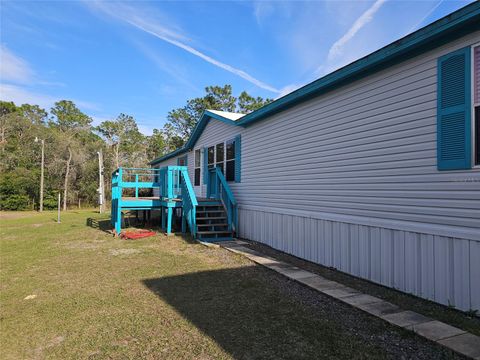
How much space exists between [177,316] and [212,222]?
593 centimetres

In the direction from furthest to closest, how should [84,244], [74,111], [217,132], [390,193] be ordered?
[74,111], [217,132], [84,244], [390,193]

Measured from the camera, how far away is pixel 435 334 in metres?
3.02

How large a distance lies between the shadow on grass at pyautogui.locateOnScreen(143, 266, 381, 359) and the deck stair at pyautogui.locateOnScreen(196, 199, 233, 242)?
Answer: 3556 millimetres

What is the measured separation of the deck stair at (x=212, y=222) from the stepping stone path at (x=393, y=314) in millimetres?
3198

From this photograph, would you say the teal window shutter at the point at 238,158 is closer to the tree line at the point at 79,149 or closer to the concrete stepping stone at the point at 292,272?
the concrete stepping stone at the point at 292,272

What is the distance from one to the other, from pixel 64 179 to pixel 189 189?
2418 cm

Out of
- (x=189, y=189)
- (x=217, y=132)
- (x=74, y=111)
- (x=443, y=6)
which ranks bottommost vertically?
(x=189, y=189)

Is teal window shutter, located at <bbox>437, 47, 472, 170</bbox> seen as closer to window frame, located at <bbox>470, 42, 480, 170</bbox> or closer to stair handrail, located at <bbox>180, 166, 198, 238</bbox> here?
window frame, located at <bbox>470, 42, 480, 170</bbox>

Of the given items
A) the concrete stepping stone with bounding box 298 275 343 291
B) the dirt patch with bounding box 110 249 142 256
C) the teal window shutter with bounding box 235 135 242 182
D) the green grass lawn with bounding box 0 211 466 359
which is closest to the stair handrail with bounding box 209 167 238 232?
the teal window shutter with bounding box 235 135 242 182

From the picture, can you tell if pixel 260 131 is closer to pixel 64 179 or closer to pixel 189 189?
pixel 189 189

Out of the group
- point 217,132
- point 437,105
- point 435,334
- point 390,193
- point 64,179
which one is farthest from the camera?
point 64,179

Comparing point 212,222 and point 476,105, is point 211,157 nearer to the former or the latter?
point 212,222

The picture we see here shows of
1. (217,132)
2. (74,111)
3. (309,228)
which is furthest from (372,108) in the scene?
(74,111)

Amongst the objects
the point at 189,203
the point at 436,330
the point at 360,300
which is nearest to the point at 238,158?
the point at 189,203
